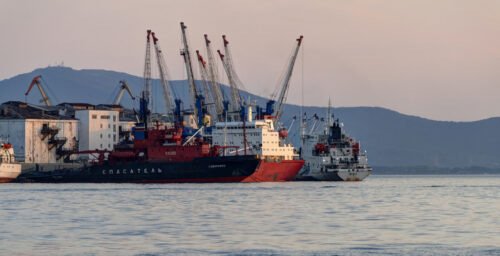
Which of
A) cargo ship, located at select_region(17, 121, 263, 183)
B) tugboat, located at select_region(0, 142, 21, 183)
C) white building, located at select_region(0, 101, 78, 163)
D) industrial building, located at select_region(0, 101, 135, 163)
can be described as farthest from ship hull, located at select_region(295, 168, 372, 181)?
white building, located at select_region(0, 101, 78, 163)

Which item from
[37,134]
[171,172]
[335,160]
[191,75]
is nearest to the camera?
[171,172]

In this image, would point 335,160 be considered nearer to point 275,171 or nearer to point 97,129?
point 275,171

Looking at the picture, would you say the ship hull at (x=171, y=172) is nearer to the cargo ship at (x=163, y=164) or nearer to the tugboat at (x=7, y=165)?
the cargo ship at (x=163, y=164)

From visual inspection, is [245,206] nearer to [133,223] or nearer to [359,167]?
[133,223]

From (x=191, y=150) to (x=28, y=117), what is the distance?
165ft

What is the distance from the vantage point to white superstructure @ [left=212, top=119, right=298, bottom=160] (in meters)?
141

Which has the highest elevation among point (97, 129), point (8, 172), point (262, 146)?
point (97, 129)

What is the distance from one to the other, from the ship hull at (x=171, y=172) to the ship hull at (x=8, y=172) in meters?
6.48

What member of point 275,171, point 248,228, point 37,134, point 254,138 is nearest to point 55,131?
point 37,134

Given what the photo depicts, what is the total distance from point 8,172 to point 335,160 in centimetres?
5340

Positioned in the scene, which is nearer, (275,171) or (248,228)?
(248,228)

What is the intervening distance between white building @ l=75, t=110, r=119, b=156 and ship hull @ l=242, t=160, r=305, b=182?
5153cm

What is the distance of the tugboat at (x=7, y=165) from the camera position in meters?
142

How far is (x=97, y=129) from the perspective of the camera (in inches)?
7136
